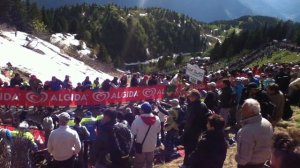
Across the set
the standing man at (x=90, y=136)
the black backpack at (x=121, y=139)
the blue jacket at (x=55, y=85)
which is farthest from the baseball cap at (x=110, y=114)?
the blue jacket at (x=55, y=85)

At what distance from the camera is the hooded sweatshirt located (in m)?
9.77

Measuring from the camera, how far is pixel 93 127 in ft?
40.9

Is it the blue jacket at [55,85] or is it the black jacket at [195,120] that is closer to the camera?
the black jacket at [195,120]

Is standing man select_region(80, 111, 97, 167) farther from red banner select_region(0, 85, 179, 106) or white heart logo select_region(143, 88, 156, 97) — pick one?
white heart logo select_region(143, 88, 156, 97)

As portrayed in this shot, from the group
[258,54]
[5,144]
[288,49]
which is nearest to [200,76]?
[5,144]

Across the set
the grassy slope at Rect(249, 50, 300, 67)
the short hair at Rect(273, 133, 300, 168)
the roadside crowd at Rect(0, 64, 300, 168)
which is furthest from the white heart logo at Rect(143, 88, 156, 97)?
the grassy slope at Rect(249, 50, 300, 67)

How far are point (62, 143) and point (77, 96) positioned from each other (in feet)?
46.6

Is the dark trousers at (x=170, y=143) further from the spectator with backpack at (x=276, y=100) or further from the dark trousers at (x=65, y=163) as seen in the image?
the dark trousers at (x=65, y=163)

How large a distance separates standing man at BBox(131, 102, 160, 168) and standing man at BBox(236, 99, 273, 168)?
280cm

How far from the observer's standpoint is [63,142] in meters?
8.56

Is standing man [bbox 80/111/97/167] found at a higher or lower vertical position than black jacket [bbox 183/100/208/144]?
lower

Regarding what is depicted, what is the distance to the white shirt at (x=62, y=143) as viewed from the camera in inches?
336

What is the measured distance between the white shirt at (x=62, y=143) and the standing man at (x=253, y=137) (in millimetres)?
3058

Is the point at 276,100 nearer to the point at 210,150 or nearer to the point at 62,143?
the point at 210,150
